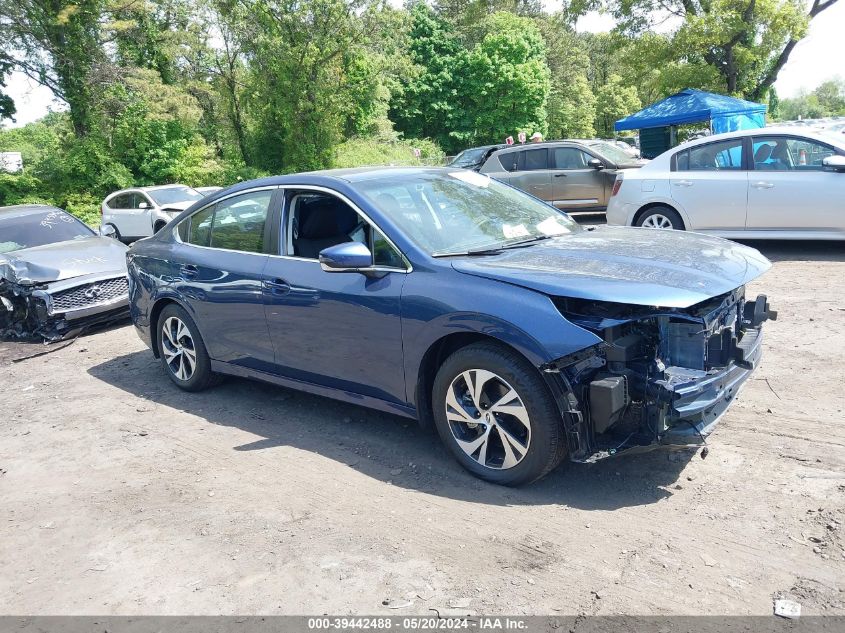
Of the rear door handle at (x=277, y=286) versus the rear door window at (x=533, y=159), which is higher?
the rear door window at (x=533, y=159)

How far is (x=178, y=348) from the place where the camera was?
6109mm

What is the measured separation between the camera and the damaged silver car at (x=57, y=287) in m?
8.45

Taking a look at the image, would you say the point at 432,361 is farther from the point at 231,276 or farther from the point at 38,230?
the point at 38,230

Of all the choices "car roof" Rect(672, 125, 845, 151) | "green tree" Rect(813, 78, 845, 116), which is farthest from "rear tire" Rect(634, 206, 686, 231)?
"green tree" Rect(813, 78, 845, 116)

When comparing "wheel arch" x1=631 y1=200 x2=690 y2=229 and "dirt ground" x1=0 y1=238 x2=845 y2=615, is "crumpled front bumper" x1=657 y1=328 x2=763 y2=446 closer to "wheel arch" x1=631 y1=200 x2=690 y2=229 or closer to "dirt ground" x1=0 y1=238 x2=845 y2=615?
"dirt ground" x1=0 y1=238 x2=845 y2=615

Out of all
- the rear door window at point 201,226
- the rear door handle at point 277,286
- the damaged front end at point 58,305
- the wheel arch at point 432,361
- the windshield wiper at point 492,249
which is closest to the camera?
the wheel arch at point 432,361

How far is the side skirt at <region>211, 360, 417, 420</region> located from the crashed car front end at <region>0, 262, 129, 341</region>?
365 centimetres

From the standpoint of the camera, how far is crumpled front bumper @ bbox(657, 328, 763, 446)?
141 inches

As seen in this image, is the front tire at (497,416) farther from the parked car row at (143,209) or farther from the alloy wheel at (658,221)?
the parked car row at (143,209)

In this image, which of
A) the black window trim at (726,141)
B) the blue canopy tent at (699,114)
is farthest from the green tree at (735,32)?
the black window trim at (726,141)

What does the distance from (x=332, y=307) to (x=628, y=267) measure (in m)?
1.82

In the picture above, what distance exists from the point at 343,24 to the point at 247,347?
1025 inches

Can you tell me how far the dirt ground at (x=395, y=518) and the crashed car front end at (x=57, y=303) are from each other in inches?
120

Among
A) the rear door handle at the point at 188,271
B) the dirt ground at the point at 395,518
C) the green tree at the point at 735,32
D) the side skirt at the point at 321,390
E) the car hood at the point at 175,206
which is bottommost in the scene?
the dirt ground at the point at 395,518
